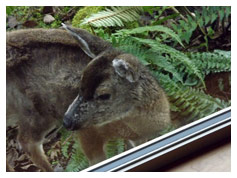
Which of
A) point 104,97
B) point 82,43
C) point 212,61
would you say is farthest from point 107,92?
point 212,61

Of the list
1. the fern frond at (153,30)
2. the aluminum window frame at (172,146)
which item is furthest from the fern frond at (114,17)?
the aluminum window frame at (172,146)

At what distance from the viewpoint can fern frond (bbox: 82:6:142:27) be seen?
198 cm

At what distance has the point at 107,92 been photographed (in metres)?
1.82

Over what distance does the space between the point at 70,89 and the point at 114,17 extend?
0.47 meters

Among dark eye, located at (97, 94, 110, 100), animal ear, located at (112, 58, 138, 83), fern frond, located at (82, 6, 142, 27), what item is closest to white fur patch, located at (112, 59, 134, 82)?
animal ear, located at (112, 58, 138, 83)

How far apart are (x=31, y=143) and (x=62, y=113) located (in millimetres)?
188

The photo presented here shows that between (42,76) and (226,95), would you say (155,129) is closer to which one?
(226,95)

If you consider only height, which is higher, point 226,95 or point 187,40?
point 187,40

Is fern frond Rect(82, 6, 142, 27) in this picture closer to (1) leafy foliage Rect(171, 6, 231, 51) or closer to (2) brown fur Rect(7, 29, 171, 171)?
(2) brown fur Rect(7, 29, 171, 171)

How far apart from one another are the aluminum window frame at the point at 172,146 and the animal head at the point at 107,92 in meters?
0.18

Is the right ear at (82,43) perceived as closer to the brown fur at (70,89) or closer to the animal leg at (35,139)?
the brown fur at (70,89)

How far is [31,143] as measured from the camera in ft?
5.85
